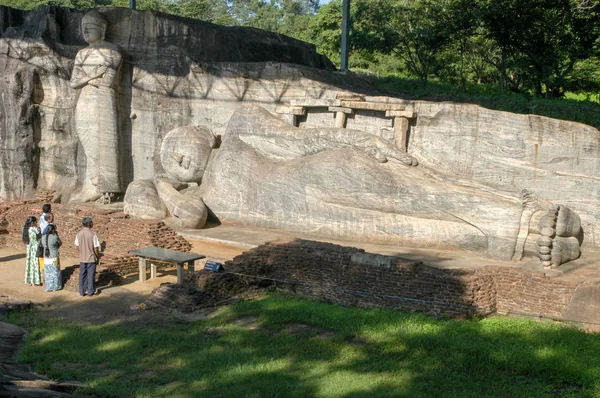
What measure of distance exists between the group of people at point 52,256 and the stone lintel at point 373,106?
5.17 m

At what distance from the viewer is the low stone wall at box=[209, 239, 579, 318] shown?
8.58 meters

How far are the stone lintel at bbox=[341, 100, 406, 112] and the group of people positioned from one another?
17.0 feet

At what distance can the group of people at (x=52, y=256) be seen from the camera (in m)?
10.2

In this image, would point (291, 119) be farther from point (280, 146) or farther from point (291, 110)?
point (280, 146)

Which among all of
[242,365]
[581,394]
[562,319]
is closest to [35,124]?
[242,365]

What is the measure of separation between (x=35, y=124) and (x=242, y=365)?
11.3 meters

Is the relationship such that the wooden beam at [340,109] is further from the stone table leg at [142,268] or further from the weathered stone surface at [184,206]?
the stone table leg at [142,268]

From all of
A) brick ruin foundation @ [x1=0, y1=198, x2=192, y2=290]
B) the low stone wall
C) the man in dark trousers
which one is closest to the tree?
brick ruin foundation @ [x1=0, y1=198, x2=192, y2=290]

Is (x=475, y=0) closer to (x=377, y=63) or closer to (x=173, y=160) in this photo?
(x=173, y=160)

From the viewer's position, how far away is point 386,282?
9.18 metres

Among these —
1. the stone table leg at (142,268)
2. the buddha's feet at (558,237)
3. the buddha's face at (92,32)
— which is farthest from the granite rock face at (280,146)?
the stone table leg at (142,268)

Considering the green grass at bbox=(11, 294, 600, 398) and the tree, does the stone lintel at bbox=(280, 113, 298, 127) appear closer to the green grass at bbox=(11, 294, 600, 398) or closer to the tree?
the green grass at bbox=(11, 294, 600, 398)

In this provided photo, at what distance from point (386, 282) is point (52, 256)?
4.75 metres

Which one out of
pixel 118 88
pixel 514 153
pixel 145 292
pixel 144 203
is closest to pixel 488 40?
pixel 514 153
